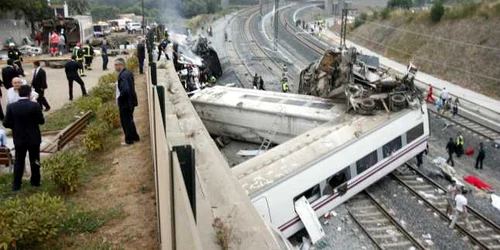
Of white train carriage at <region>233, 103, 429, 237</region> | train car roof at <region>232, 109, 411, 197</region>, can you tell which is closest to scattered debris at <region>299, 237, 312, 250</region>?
white train carriage at <region>233, 103, 429, 237</region>

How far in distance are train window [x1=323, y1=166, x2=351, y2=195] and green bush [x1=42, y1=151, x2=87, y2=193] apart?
317 inches

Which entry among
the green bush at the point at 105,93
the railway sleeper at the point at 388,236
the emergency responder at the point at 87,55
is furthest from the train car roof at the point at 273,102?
the emergency responder at the point at 87,55

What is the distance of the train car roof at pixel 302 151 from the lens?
504 inches

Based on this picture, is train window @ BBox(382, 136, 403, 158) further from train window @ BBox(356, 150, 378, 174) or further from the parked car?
the parked car

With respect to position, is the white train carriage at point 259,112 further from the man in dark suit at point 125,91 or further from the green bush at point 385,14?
the green bush at point 385,14

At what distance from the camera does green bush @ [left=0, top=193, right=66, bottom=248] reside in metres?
5.69

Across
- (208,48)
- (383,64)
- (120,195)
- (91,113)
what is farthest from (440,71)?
(120,195)

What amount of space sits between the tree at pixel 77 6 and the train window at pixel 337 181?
60836 millimetres

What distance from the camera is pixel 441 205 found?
1505 cm

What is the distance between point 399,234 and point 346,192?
223 cm

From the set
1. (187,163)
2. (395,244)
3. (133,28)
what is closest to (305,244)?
(395,244)

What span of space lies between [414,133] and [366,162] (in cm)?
308

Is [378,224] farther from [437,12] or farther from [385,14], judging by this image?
[385,14]

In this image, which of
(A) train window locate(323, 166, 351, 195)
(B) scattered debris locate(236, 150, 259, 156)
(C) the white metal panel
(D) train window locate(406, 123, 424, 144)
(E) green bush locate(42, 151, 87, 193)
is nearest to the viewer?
(E) green bush locate(42, 151, 87, 193)
